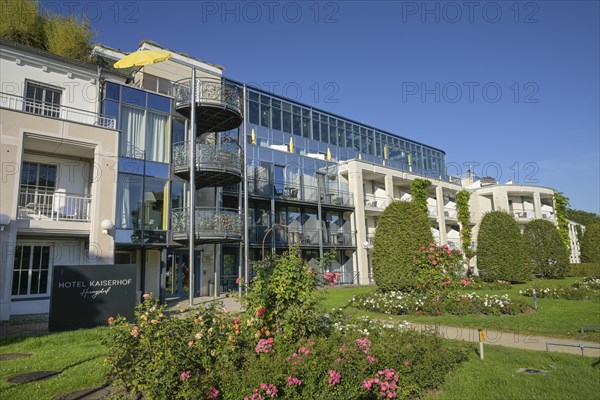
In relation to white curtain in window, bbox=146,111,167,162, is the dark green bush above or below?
below

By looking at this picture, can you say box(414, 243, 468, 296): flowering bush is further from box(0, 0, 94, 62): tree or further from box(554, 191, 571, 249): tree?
box(554, 191, 571, 249): tree

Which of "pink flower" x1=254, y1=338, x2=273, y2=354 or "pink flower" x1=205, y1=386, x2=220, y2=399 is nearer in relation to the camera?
"pink flower" x1=205, y1=386, x2=220, y2=399

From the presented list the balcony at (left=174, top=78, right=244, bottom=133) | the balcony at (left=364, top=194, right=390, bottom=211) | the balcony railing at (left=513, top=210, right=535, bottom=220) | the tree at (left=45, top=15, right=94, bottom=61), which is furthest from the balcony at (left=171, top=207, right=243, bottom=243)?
the balcony railing at (left=513, top=210, right=535, bottom=220)

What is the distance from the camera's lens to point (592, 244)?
37.2 m

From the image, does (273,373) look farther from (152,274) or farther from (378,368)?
(152,274)

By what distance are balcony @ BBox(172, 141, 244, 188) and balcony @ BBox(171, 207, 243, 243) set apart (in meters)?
1.73

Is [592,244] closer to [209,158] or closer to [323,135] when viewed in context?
[323,135]

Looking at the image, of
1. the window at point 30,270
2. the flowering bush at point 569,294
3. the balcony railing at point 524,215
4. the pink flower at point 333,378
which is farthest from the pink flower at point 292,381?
the balcony railing at point 524,215

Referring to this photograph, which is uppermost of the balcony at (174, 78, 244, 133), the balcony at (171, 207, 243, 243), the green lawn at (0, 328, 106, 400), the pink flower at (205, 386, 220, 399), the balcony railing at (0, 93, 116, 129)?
the balcony at (174, 78, 244, 133)

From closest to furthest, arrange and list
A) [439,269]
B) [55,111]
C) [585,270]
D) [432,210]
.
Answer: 1. [439,269]
2. [55,111]
3. [585,270]
4. [432,210]

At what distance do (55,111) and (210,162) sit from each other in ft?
21.1

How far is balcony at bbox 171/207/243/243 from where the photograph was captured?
17406mm

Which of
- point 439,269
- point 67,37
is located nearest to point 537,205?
point 439,269

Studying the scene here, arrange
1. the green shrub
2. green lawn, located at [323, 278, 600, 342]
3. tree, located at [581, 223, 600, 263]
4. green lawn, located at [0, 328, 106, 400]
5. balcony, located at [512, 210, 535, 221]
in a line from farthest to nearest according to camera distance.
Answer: balcony, located at [512, 210, 535, 221]
tree, located at [581, 223, 600, 263]
green lawn, located at [323, 278, 600, 342]
the green shrub
green lawn, located at [0, 328, 106, 400]
